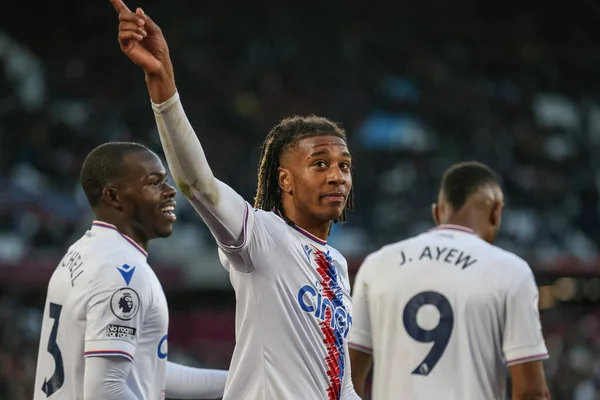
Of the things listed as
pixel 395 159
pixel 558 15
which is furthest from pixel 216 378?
pixel 558 15

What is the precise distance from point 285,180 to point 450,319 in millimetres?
1652

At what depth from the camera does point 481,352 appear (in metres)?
5.18

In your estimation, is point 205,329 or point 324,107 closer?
point 205,329

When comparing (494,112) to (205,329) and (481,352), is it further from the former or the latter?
(481,352)

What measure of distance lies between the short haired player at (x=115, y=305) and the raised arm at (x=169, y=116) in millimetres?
1140

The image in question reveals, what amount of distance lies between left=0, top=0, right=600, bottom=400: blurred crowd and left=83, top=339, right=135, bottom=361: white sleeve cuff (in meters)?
8.02

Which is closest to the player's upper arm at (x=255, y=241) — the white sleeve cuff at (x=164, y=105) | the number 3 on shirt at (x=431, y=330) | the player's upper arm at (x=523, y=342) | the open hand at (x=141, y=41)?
the white sleeve cuff at (x=164, y=105)

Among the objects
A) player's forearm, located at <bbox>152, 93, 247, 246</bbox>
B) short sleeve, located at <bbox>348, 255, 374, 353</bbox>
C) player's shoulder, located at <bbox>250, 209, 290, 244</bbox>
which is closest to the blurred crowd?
short sleeve, located at <bbox>348, 255, 374, 353</bbox>

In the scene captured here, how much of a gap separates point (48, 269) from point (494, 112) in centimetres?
853

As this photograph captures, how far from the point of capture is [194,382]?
4.96 metres

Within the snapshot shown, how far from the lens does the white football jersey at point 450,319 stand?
16.9 ft

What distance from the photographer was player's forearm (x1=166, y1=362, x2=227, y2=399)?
16.3ft

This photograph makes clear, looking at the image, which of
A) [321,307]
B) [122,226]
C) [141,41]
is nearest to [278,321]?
[321,307]

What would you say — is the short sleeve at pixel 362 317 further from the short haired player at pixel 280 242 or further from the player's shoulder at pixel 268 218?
the player's shoulder at pixel 268 218
